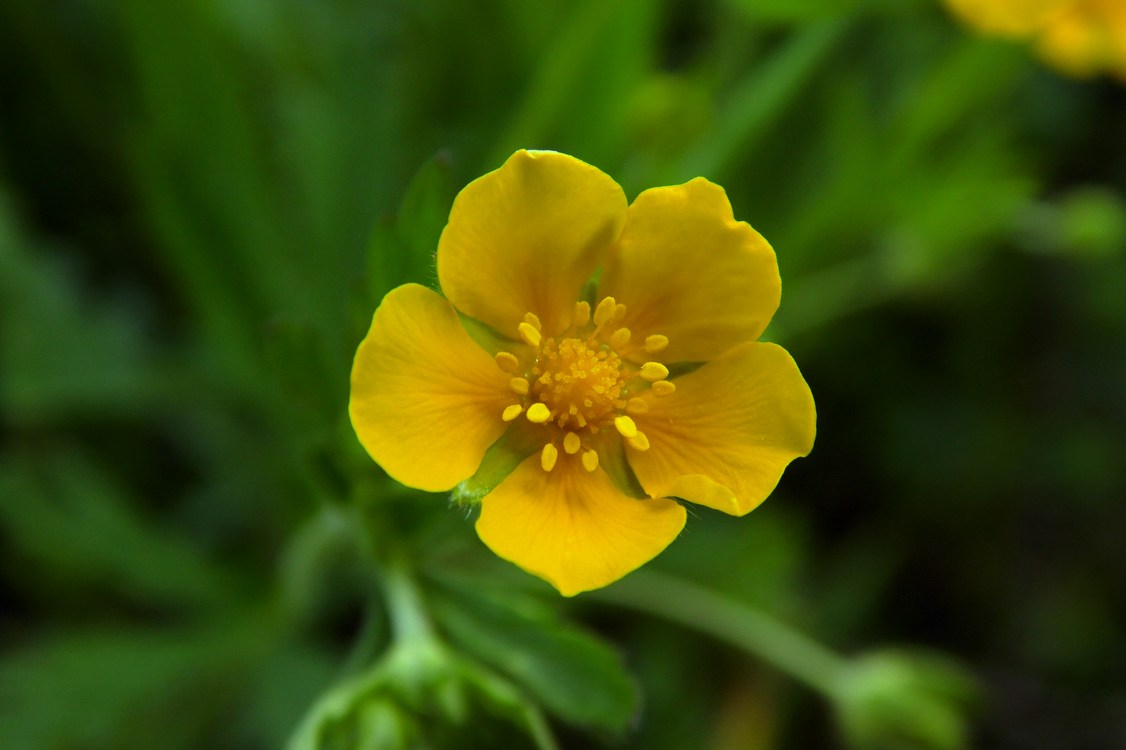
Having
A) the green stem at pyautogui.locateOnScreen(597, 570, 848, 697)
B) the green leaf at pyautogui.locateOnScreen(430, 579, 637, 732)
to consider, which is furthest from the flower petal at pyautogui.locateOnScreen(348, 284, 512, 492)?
the green stem at pyautogui.locateOnScreen(597, 570, 848, 697)

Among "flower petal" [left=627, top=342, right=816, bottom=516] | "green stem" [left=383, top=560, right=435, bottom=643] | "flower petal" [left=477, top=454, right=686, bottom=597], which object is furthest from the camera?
"green stem" [left=383, top=560, right=435, bottom=643]

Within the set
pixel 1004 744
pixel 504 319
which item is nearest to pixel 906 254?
pixel 1004 744

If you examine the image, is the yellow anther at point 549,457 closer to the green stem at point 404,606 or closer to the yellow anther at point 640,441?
the yellow anther at point 640,441

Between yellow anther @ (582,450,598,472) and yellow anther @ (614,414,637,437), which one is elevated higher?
Result: yellow anther @ (614,414,637,437)

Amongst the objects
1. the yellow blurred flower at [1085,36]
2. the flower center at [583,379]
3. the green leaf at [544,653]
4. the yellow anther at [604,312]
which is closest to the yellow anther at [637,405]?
the flower center at [583,379]

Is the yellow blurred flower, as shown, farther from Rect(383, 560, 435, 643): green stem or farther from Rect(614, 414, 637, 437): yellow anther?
Rect(383, 560, 435, 643): green stem

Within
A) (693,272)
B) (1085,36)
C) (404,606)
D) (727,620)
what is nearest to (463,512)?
(404,606)

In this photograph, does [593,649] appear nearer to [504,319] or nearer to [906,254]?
[504,319]
